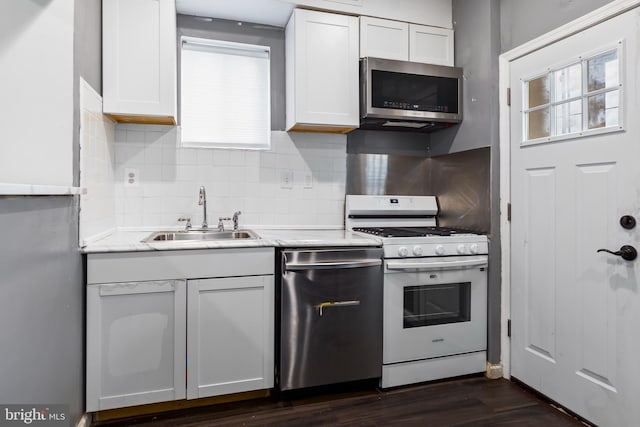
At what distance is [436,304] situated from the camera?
237 centimetres

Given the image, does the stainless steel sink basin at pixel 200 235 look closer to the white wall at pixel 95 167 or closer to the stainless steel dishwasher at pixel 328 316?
the white wall at pixel 95 167

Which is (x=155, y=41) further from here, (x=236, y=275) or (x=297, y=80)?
(x=236, y=275)

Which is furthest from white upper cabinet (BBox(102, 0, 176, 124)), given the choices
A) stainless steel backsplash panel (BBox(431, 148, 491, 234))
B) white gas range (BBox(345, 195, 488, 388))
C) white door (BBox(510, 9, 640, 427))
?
white door (BBox(510, 9, 640, 427))

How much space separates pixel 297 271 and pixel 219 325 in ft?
1.65

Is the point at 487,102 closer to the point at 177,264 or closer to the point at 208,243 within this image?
the point at 208,243

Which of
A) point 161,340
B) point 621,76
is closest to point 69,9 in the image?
point 161,340

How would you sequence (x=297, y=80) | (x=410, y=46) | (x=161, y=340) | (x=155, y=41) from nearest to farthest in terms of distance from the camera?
1. (x=161, y=340)
2. (x=155, y=41)
3. (x=297, y=80)
4. (x=410, y=46)

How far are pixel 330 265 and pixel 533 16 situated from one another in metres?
1.86

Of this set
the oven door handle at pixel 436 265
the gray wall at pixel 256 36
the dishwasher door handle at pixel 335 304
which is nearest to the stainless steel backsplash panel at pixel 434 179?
the oven door handle at pixel 436 265

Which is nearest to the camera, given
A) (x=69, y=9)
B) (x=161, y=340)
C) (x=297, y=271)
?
(x=69, y=9)

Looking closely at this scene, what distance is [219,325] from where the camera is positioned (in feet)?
6.59

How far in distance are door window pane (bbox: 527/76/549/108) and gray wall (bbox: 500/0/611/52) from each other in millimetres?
256

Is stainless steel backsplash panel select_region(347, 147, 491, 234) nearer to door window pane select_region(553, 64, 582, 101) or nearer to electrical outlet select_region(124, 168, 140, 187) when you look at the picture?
door window pane select_region(553, 64, 582, 101)

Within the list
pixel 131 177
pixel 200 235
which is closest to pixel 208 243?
pixel 200 235
